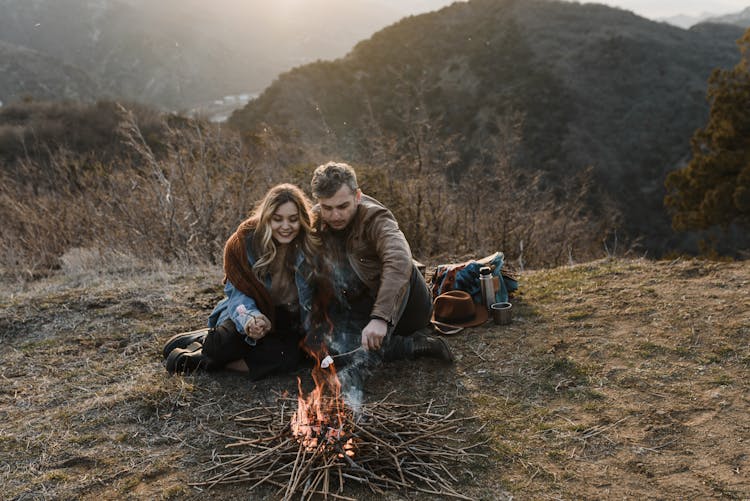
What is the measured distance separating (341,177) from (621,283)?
9.25 feet

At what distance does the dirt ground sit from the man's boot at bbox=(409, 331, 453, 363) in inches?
3.0

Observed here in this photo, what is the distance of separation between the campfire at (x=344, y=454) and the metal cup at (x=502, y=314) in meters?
1.43

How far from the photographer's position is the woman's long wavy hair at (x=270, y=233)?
310cm

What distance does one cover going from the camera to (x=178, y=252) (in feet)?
21.8

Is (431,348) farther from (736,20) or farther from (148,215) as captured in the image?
(736,20)

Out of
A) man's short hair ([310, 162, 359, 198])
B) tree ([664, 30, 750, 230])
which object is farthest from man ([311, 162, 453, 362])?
tree ([664, 30, 750, 230])

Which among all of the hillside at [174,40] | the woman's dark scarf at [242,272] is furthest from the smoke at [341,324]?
the hillside at [174,40]

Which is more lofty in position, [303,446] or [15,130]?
[15,130]

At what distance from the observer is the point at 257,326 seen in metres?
2.98

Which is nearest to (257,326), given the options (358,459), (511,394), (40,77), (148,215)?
(358,459)

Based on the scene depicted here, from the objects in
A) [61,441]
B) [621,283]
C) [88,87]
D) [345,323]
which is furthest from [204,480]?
[88,87]

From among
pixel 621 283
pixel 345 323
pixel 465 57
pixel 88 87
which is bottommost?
pixel 621 283

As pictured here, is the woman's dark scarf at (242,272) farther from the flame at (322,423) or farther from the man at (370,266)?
the flame at (322,423)

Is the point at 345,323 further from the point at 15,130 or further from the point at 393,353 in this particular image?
the point at 15,130
